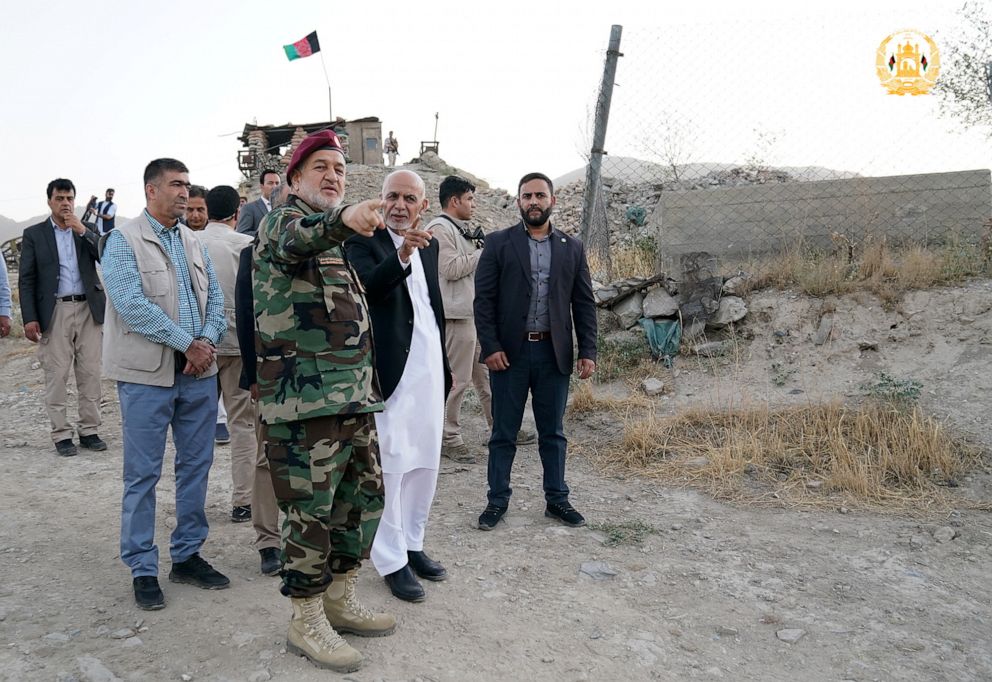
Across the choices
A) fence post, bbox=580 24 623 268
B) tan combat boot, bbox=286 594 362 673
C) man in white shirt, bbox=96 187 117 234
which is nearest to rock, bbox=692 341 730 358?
fence post, bbox=580 24 623 268

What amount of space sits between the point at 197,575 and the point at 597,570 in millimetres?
1975

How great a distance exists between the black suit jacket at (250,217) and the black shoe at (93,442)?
7.11 feet

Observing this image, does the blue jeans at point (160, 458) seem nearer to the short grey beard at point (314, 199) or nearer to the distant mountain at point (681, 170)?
the short grey beard at point (314, 199)

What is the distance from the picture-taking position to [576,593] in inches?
138

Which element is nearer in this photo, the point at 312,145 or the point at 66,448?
the point at 312,145

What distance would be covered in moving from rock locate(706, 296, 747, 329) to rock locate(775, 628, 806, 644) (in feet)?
13.3

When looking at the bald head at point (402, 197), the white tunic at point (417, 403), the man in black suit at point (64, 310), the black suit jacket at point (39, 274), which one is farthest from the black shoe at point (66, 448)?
the bald head at point (402, 197)

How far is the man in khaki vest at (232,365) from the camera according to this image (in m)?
4.31

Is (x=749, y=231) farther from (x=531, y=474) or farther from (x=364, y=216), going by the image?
(x=364, y=216)

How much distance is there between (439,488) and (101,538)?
2107 millimetres

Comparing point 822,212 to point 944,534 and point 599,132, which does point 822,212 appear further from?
point 944,534

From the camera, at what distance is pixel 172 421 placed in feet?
11.5

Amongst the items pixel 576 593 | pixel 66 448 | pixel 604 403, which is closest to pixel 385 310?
pixel 576 593

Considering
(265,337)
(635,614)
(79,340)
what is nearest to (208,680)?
(265,337)
